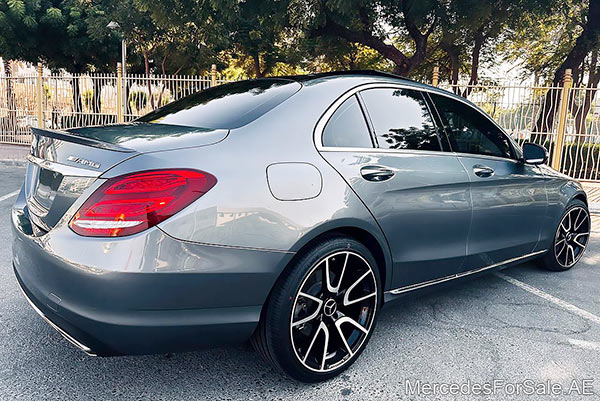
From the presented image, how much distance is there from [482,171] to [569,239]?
1674 mm

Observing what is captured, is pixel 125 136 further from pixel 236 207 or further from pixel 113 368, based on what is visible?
pixel 113 368

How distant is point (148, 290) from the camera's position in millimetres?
1949

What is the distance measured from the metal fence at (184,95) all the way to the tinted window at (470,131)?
617cm

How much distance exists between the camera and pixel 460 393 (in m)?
2.45

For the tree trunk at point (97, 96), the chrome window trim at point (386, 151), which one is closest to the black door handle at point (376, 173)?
the chrome window trim at point (386, 151)

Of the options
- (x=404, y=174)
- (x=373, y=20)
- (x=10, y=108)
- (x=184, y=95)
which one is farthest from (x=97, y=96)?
(x=404, y=174)

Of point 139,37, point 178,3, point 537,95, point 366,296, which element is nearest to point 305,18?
point 178,3

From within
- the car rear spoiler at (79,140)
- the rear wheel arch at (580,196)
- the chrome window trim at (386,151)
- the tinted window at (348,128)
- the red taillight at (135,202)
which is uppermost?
the tinted window at (348,128)

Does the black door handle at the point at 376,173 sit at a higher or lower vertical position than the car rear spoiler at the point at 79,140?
lower

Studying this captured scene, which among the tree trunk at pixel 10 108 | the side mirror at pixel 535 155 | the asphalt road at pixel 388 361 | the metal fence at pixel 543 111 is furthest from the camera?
the tree trunk at pixel 10 108

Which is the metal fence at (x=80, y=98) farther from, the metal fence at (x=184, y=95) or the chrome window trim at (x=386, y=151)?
the chrome window trim at (x=386, y=151)

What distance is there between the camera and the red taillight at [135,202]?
6.41 ft

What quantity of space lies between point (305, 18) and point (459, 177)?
9.86 metres

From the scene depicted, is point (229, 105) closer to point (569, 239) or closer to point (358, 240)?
point (358, 240)
